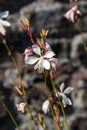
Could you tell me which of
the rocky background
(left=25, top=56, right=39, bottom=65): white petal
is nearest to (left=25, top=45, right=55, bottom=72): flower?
(left=25, top=56, right=39, bottom=65): white petal

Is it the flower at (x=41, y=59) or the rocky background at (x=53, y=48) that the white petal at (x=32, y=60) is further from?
the rocky background at (x=53, y=48)

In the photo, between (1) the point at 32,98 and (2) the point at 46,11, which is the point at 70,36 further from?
(1) the point at 32,98

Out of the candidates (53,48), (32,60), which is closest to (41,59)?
(32,60)

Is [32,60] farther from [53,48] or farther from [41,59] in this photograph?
[53,48]

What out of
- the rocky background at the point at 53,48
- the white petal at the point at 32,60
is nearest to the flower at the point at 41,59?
the white petal at the point at 32,60

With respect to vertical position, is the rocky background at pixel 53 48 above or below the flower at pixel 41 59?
below

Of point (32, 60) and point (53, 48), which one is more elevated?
point (32, 60)

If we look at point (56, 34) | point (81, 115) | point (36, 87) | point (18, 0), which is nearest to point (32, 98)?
point (36, 87)

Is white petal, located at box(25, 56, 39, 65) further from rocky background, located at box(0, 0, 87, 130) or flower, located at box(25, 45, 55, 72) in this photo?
rocky background, located at box(0, 0, 87, 130)
